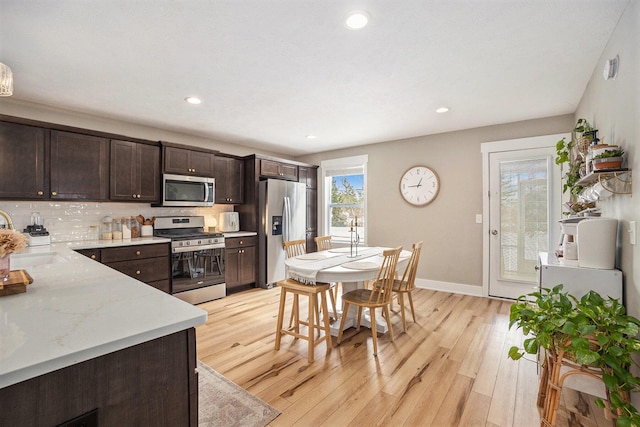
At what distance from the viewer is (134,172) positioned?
12.1 ft

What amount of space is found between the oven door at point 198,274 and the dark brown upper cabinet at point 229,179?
0.91 metres

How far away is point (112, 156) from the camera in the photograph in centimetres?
352

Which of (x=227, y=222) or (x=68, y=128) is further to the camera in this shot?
(x=227, y=222)

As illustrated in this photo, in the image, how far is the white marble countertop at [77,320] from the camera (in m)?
0.73

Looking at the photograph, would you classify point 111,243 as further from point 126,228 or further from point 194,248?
point 194,248

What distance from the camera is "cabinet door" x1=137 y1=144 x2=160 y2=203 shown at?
3.75 metres

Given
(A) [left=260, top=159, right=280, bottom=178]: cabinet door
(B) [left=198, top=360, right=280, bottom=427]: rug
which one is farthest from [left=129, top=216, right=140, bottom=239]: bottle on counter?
(B) [left=198, top=360, right=280, bottom=427]: rug

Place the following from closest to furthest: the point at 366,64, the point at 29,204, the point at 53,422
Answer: the point at 53,422 → the point at 366,64 → the point at 29,204

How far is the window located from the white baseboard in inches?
48.4

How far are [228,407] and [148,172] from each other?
310 centimetres

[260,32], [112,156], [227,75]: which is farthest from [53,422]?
[112,156]

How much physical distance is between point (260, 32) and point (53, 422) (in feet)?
7.10

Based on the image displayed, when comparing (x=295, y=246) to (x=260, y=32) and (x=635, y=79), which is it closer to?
(x=260, y=32)

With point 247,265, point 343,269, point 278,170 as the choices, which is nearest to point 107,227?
point 247,265
